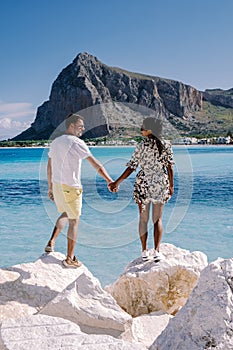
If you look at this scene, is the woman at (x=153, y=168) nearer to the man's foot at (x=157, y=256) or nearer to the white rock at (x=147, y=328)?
the man's foot at (x=157, y=256)

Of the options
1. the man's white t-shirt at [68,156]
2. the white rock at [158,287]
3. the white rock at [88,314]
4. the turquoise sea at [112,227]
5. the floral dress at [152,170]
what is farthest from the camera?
the turquoise sea at [112,227]

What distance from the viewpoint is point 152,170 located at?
4.64 metres

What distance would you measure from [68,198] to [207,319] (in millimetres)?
2188

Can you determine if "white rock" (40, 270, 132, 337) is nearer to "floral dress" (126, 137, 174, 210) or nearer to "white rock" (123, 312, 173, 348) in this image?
"white rock" (123, 312, 173, 348)

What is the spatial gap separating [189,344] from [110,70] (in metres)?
128

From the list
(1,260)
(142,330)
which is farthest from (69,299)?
(1,260)

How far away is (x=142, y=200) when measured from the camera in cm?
466

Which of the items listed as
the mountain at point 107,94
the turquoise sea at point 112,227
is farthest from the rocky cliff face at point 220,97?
the turquoise sea at point 112,227

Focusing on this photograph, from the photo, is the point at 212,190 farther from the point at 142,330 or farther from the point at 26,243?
the point at 142,330

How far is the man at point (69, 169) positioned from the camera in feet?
14.9

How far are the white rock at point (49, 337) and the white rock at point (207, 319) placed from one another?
0.87ft

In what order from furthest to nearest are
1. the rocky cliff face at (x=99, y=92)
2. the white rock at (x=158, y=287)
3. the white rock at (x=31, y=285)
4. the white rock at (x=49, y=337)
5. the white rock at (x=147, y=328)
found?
the rocky cliff face at (x=99, y=92)
the white rock at (x=158, y=287)
the white rock at (x=31, y=285)
the white rock at (x=147, y=328)
the white rock at (x=49, y=337)

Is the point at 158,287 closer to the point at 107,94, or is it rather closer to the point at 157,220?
the point at 157,220

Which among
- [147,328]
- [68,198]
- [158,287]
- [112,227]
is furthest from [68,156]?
[112,227]
